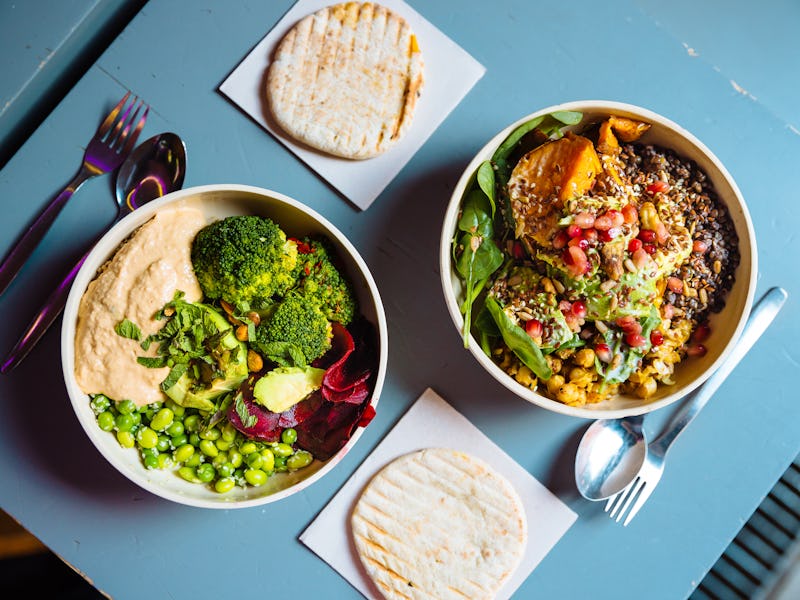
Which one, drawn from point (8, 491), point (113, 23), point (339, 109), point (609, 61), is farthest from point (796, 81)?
point (8, 491)

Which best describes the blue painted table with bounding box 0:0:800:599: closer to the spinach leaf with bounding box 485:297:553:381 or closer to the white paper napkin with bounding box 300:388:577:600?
the white paper napkin with bounding box 300:388:577:600

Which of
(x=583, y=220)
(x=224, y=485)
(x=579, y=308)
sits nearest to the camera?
(x=583, y=220)

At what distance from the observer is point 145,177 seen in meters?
2.29

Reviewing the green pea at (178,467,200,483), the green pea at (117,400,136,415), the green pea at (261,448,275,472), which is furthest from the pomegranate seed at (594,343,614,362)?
the green pea at (117,400,136,415)

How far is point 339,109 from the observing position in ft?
7.64

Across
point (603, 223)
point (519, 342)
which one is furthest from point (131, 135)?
point (603, 223)

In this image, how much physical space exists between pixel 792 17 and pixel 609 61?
954 mm

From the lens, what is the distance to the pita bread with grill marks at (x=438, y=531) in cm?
233

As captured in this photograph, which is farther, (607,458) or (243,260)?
(607,458)

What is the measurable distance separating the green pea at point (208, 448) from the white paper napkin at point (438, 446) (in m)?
0.43

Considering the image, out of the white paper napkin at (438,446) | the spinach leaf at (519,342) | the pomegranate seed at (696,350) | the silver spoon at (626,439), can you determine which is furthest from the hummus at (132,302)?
the pomegranate seed at (696,350)

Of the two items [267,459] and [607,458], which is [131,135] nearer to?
[267,459]

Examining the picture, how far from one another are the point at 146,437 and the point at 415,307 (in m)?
0.93

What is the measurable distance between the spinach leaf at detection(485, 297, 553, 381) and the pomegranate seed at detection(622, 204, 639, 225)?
1.41ft
